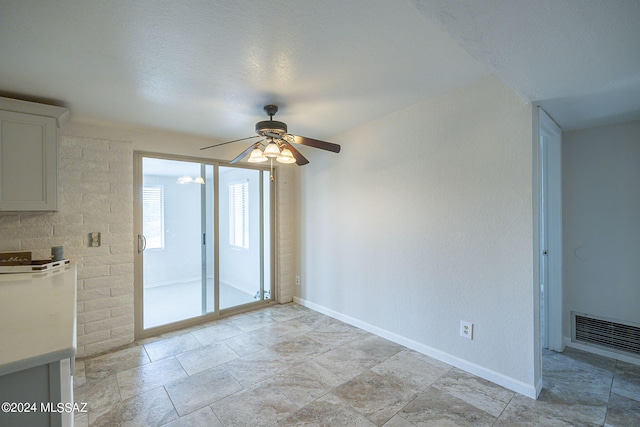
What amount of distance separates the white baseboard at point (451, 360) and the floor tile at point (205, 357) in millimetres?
1381

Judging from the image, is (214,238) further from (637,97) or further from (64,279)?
(637,97)

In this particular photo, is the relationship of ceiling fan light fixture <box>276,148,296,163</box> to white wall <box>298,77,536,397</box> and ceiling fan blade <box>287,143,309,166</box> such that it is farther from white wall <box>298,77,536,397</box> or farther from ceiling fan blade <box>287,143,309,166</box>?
white wall <box>298,77,536,397</box>

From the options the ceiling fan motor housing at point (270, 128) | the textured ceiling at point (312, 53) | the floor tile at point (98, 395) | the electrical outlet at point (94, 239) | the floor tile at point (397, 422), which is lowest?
the floor tile at point (397, 422)

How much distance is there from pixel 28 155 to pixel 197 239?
1.73 metres

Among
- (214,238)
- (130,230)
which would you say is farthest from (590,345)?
(130,230)

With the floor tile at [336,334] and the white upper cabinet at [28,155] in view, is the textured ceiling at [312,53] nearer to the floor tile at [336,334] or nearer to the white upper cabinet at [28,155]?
the white upper cabinet at [28,155]

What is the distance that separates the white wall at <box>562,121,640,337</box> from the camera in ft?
8.07

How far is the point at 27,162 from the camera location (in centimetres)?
221

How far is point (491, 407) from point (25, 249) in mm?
3863

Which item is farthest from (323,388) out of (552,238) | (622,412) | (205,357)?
(552,238)

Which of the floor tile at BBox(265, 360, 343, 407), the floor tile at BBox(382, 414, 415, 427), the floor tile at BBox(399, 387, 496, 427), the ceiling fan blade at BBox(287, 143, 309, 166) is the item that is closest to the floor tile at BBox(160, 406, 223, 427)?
the floor tile at BBox(265, 360, 343, 407)

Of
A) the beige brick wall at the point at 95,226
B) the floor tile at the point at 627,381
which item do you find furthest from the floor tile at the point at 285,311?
the floor tile at the point at 627,381

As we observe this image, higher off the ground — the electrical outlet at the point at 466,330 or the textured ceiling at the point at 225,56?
the textured ceiling at the point at 225,56

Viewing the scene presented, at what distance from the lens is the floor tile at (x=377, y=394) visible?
1.89 metres
